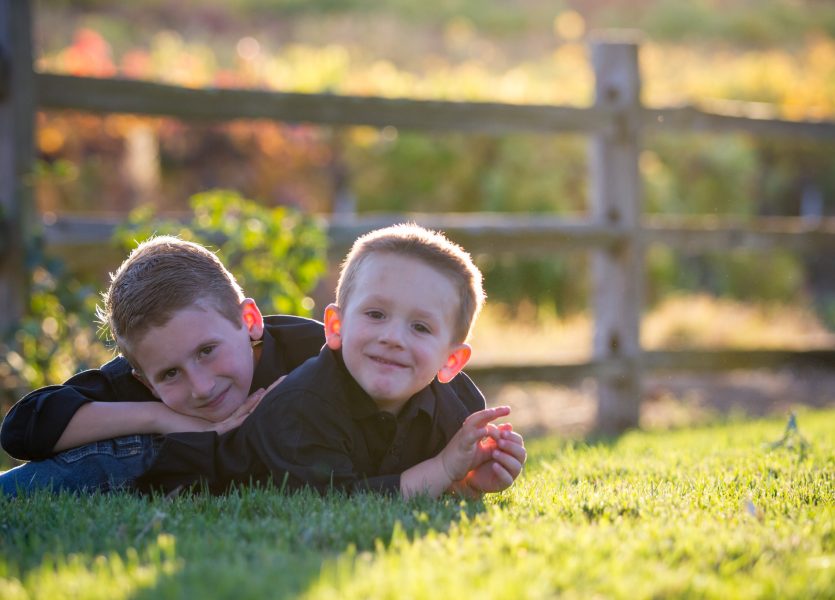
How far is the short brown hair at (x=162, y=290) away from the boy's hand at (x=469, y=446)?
852mm

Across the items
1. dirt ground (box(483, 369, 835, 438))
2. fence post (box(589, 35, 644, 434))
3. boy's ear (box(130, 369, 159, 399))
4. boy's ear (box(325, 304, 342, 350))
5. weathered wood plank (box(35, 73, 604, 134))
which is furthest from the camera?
dirt ground (box(483, 369, 835, 438))

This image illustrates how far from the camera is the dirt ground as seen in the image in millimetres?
7629

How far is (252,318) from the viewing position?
336cm

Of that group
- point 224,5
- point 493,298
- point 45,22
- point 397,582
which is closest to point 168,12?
point 224,5

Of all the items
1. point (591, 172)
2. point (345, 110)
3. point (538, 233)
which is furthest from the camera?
point (591, 172)

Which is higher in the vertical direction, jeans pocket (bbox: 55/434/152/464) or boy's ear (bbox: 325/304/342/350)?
boy's ear (bbox: 325/304/342/350)

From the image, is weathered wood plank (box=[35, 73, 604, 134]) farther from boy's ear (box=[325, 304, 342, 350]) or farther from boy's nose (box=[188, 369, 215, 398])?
boy's ear (box=[325, 304, 342, 350])

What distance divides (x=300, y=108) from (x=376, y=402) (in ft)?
10.8

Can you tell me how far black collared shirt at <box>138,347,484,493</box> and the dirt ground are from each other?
4.01m

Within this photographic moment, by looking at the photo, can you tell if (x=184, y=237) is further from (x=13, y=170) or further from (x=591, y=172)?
(x=591, y=172)

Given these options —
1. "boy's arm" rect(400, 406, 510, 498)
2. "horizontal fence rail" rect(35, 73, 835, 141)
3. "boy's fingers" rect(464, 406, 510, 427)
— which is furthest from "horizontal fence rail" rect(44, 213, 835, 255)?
"boy's fingers" rect(464, 406, 510, 427)

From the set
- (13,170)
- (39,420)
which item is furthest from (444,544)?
(13,170)

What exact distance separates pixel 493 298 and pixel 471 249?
17.5ft

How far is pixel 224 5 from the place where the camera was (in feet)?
87.7
